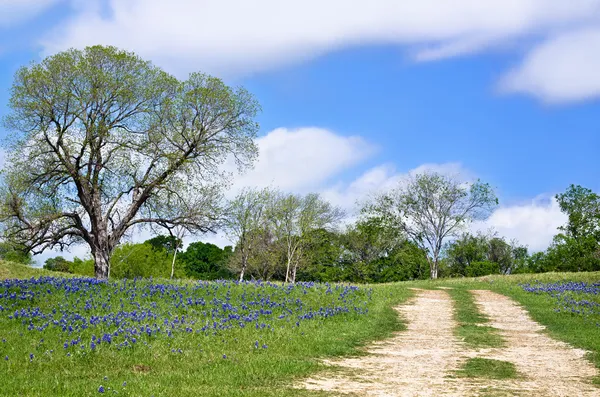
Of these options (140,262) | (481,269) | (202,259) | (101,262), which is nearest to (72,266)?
(202,259)

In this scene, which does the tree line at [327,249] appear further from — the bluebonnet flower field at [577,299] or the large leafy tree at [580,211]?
the bluebonnet flower field at [577,299]

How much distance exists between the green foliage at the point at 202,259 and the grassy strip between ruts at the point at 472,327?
6221 centimetres

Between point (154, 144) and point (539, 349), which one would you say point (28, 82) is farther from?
point (539, 349)

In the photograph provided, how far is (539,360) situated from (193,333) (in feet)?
25.9

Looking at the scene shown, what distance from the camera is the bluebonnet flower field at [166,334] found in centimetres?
1030

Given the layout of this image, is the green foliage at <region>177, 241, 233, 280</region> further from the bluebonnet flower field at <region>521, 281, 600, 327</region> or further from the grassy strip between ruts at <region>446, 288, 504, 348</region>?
the grassy strip between ruts at <region>446, 288, 504, 348</region>

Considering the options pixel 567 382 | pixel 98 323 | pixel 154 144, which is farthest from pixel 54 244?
pixel 567 382

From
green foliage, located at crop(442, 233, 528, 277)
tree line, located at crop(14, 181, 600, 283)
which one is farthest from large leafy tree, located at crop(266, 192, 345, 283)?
green foliage, located at crop(442, 233, 528, 277)

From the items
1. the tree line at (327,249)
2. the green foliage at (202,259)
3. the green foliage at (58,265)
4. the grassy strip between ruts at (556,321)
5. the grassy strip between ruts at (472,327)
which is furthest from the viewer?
the green foliage at (58,265)

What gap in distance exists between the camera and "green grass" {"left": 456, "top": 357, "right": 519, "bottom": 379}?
11.6 m

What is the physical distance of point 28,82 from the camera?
32.0m

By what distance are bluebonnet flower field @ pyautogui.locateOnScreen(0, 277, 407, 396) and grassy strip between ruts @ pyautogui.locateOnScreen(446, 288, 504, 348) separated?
2.27 metres

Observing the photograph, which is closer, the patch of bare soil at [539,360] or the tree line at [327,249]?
the patch of bare soil at [539,360]

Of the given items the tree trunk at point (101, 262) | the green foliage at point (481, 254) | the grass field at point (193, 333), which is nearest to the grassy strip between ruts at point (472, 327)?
the grass field at point (193, 333)
